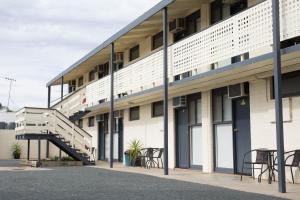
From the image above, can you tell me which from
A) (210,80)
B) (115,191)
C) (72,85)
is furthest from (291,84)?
(72,85)

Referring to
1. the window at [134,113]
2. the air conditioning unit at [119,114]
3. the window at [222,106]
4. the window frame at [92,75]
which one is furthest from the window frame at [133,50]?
the window at [222,106]

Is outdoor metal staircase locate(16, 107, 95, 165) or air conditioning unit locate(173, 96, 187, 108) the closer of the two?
air conditioning unit locate(173, 96, 187, 108)

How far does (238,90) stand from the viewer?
45.4 feet

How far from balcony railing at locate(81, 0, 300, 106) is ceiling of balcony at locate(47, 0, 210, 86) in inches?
52.4

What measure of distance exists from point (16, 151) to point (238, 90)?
22053 mm

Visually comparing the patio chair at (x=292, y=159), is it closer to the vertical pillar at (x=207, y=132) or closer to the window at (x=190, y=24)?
the vertical pillar at (x=207, y=132)

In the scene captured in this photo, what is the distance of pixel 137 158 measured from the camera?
19844 millimetres

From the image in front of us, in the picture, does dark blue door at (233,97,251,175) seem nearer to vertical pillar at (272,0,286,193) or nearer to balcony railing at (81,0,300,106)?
balcony railing at (81,0,300,106)

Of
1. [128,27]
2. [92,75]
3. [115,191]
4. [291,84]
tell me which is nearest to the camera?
[115,191]

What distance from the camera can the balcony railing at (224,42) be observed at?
10297mm

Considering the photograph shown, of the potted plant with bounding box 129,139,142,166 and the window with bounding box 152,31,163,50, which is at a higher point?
the window with bounding box 152,31,163,50

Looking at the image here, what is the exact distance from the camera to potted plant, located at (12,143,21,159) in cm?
3175

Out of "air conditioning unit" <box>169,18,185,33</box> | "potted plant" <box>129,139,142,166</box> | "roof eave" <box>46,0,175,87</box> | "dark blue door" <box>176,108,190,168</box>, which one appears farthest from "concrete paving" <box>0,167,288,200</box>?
"potted plant" <box>129,139,142,166</box>

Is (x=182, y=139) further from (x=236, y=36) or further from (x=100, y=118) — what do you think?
(x=100, y=118)
